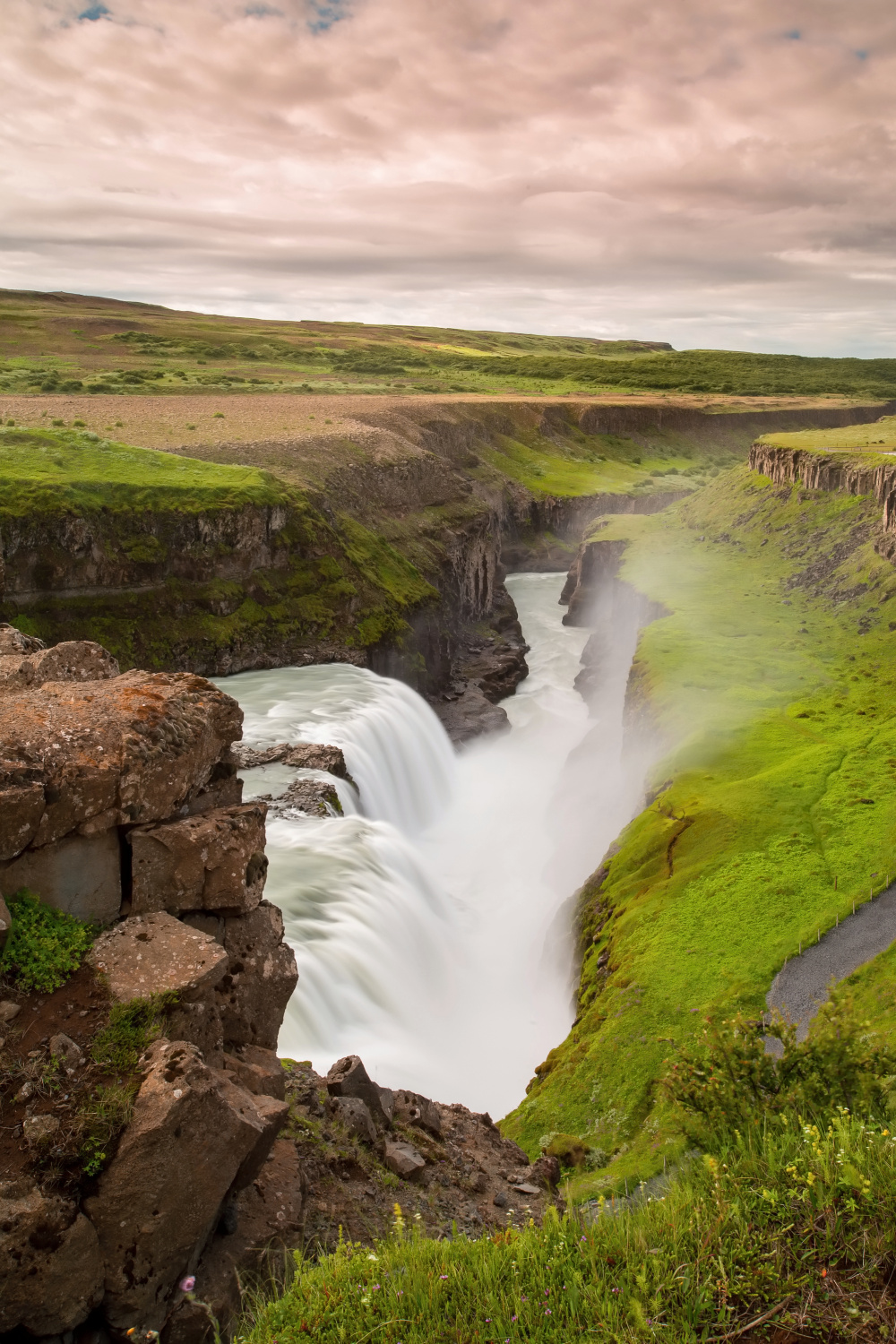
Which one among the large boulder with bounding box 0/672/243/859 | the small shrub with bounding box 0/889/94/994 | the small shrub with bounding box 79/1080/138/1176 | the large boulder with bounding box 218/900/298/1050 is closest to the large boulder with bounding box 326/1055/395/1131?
the large boulder with bounding box 218/900/298/1050

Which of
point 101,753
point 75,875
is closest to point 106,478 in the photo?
point 101,753

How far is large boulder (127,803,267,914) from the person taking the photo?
52.0 feet

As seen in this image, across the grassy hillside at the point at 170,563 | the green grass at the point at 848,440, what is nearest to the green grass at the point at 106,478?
the grassy hillside at the point at 170,563

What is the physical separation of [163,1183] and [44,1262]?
1.61m

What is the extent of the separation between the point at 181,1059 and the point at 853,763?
4215 cm

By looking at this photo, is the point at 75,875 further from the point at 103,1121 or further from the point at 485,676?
the point at 485,676

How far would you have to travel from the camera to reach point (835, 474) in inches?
3804

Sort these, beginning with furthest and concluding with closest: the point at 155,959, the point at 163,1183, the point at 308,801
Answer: the point at 308,801, the point at 155,959, the point at 163,1183

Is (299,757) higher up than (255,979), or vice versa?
(255,979)

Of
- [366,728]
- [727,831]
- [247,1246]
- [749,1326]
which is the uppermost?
[749,1326]

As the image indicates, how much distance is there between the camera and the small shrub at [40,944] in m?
13.8

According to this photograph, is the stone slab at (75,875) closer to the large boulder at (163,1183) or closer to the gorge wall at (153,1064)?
the gorge wall at (153,1064)

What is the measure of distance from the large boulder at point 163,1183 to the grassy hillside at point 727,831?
413 inches

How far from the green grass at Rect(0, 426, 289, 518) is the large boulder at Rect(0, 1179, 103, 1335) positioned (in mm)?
47824
